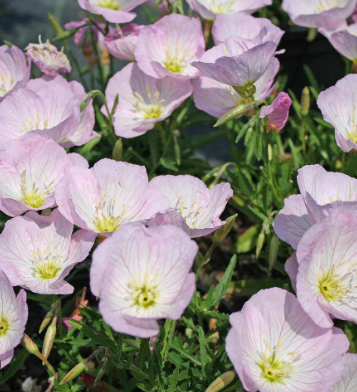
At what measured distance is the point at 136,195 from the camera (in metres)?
1.25

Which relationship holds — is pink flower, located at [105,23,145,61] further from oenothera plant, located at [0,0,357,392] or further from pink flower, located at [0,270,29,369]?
pink flower, located at [0,270,29,369]

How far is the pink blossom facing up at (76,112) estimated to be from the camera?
152 cm

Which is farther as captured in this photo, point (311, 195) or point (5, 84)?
point (5, 84)

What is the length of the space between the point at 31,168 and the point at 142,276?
0.52 m

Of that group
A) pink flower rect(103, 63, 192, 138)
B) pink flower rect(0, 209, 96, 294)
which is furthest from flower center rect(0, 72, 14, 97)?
pink flower rect(0, 209, 96, 294)

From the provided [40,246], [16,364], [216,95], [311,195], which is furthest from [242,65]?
[16,364]

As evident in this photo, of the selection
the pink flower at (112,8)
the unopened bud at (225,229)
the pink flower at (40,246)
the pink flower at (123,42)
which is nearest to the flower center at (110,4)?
the pink flower at (112,8)

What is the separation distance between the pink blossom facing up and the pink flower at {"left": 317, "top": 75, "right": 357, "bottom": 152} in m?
0.75

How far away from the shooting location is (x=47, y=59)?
5.59 ft

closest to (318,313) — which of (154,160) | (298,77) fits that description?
(154,160)

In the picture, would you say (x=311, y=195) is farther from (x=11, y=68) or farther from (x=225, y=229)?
(x=11, y=68)

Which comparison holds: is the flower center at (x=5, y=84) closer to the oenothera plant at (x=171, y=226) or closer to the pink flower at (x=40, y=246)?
the oenothera plant at (x=171, y=226)

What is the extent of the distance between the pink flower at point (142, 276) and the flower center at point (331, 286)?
14.4 inches

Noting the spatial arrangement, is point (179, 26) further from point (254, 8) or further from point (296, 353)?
point (296, 353)
